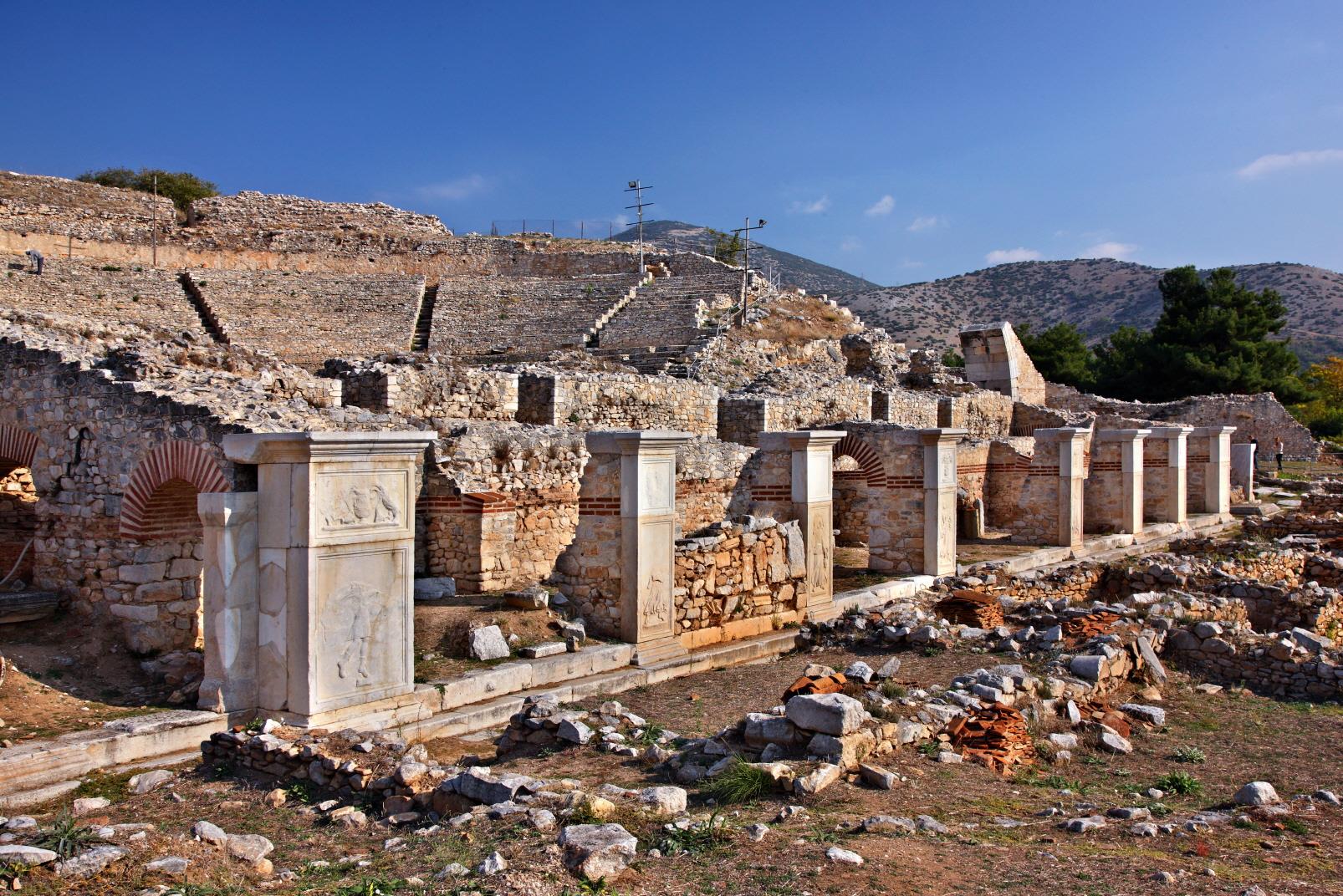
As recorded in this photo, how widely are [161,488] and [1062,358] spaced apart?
133 feet

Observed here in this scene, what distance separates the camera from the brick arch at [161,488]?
677 centimetres

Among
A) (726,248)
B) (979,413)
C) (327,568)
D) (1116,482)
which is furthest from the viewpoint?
(726,248)

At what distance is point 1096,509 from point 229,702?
15972mm

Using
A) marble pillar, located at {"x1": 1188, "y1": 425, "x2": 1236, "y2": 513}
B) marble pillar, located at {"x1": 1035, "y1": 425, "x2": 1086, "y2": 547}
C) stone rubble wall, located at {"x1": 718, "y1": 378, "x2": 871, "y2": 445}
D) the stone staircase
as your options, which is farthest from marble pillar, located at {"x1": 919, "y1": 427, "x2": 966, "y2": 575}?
the stone staircase

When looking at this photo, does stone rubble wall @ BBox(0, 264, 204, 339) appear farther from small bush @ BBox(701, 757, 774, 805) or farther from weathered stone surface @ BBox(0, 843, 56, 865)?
small bush @ BBox(701, 757, 774, 805)

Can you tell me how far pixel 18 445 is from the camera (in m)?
8.28

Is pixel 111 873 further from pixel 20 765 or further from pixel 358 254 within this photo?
pixel 358 254

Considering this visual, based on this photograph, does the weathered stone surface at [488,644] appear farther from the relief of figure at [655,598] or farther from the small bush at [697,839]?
the small bush at [697,839]

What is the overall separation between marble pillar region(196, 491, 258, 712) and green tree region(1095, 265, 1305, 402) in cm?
3729

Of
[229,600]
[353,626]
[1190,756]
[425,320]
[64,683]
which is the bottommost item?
[1190,756]

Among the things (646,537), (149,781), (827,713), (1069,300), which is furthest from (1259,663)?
(1069,300)

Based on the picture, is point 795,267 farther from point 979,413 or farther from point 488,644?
point 488,644

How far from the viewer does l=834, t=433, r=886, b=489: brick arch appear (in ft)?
43.7

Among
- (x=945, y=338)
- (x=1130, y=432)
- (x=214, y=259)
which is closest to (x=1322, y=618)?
(x=1130, y=432)
